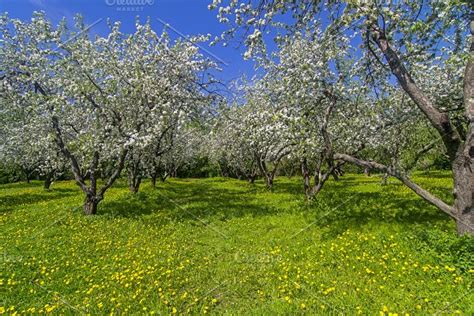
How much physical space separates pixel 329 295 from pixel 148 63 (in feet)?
40.7

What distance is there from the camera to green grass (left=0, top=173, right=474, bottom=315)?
6.37 m

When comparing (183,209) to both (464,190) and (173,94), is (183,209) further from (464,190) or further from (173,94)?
(464,190)

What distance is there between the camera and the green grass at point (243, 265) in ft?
20.9

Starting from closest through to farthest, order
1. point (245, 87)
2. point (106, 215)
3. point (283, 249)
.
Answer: point (283, 249), point (106, 215), point (245, 87)

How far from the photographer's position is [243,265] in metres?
8.66

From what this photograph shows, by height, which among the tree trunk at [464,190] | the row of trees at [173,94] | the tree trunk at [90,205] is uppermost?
the row of trees at [173,94]

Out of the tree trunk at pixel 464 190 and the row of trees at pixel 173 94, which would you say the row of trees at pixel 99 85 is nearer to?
the row of trees at pixel 173 94

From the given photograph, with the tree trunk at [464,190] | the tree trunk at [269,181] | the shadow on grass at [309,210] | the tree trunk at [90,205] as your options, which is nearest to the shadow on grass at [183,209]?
the shadow on grass at [309,210]

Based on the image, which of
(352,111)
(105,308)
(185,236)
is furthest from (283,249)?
(352,111)

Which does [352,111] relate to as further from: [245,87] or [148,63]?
[245,87]

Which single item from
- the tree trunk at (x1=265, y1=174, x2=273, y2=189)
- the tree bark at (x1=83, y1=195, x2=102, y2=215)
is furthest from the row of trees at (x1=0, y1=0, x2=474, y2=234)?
the tree trunk at (x1=265, y1=174, x2=273, y2=189)

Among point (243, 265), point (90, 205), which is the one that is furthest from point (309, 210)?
point (90, 205)

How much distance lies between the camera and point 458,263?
23.0 feet

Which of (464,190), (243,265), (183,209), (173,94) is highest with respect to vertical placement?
(173,94)
